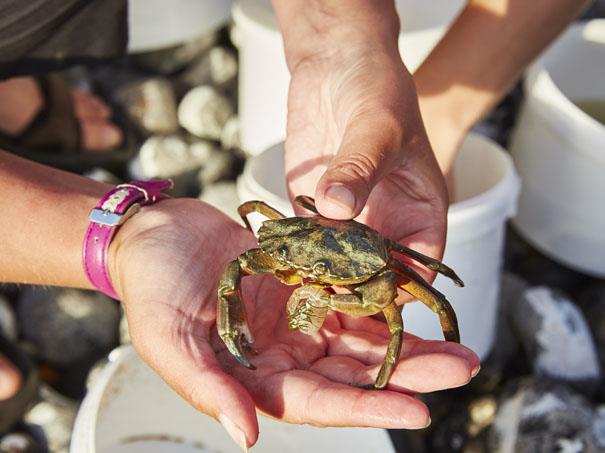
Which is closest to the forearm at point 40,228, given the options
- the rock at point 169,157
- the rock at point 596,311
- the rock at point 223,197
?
the rock at point 223,197

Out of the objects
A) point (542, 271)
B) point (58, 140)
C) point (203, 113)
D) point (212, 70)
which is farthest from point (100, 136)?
point (542, 271)

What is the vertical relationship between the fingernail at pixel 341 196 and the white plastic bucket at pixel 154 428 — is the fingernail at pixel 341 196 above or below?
above

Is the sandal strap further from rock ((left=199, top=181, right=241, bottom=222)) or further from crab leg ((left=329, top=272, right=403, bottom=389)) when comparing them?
crab leg ((left=329, top=272, right=403, bottom=389))

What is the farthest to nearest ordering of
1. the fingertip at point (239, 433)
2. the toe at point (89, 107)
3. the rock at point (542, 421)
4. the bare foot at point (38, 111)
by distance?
the toe at point (89, 107), the bare foot at point (38, 111), the rock at point (542, 421), the fingertip at point (239, 433)

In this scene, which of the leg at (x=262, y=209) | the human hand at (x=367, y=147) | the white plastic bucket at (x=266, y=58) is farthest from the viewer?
the white plastic bucket at (x=266, y=58)

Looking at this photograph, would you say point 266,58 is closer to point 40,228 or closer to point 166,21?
point 166,21

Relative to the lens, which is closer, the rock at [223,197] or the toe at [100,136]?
the rock at [223,197]

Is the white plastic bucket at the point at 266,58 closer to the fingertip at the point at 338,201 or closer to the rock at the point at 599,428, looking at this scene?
the rock at the point at 599,428

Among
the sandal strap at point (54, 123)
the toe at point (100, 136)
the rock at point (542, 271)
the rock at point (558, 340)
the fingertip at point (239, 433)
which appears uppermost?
the fingertip at point (239, 433)
